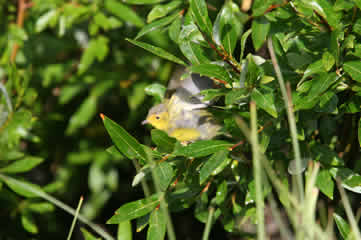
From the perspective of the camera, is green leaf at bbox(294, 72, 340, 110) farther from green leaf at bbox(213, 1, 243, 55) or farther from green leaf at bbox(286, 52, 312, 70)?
green leaf at bbox(213, 1, 243, 55)

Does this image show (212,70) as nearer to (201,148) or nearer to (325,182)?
(201,148)

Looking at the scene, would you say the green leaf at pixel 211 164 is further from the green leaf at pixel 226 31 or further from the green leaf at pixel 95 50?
the green leaf at pixel 95 50

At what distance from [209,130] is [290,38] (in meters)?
0.39

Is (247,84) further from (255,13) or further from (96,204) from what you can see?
(96,204)

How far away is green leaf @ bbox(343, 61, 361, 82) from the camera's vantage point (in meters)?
1.11

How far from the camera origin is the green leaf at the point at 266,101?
1.10 m

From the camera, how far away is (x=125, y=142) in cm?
125

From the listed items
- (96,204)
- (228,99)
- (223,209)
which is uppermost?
(228,99)

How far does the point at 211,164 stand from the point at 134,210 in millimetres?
282

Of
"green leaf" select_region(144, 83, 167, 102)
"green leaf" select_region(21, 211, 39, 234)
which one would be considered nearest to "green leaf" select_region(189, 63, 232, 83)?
"green leaf" select_region(144, 83, 167, 102)

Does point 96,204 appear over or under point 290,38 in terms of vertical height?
under

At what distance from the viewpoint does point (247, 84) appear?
1143 mm

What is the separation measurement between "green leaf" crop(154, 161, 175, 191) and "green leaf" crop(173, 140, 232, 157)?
6 cm

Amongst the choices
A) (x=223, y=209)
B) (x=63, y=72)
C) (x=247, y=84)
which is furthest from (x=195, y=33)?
(x=63, y=72)
